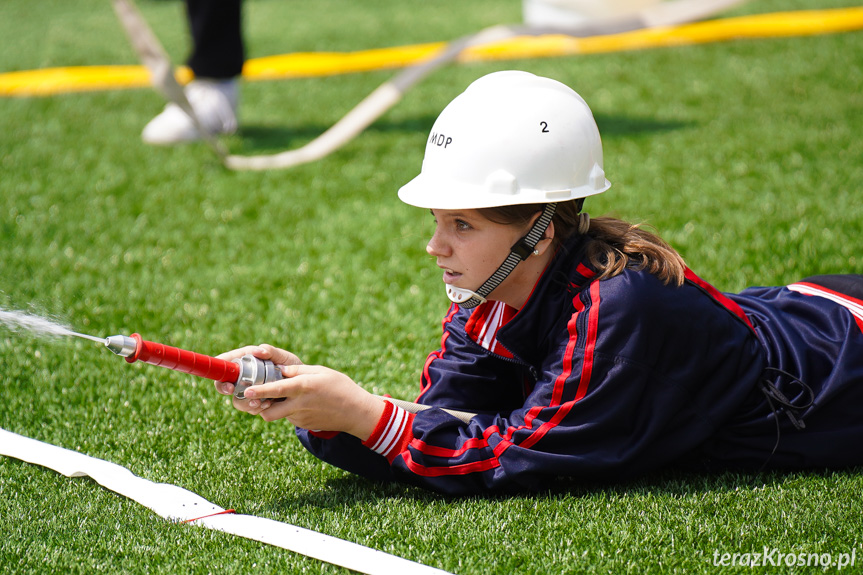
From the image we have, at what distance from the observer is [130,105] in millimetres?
7348

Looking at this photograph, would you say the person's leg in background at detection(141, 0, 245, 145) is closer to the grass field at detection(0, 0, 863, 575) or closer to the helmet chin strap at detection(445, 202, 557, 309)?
the grass field at detection(0, 0, 863, 575)

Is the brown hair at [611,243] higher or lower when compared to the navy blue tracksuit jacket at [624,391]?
higher

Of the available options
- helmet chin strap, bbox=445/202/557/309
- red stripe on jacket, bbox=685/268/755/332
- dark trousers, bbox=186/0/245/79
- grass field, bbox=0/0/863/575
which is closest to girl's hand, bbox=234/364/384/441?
grass field, bbox=0/0/863/575

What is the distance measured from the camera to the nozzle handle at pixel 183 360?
6.83 ft

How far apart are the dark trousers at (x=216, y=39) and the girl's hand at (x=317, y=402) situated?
455cm

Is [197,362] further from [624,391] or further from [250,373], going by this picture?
[624,391]

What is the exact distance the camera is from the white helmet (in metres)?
2.43

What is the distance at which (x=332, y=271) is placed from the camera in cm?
446

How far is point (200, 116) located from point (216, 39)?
1.79 feet

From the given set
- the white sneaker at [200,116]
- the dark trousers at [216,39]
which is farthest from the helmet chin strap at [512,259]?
the dark trousers at [216,39]

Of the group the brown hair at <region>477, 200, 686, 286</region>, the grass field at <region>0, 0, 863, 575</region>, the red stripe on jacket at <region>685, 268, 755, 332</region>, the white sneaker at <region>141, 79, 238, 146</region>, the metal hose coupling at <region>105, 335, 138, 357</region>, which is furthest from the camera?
the white sneaker at <region>141, 79, 238, 146</region>

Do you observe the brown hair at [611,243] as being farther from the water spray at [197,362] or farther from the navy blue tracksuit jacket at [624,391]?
the water spray at [197,362]

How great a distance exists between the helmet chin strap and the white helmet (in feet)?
0.21

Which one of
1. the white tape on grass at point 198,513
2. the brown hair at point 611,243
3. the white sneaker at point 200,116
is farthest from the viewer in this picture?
the white sneaker at point 200,116
